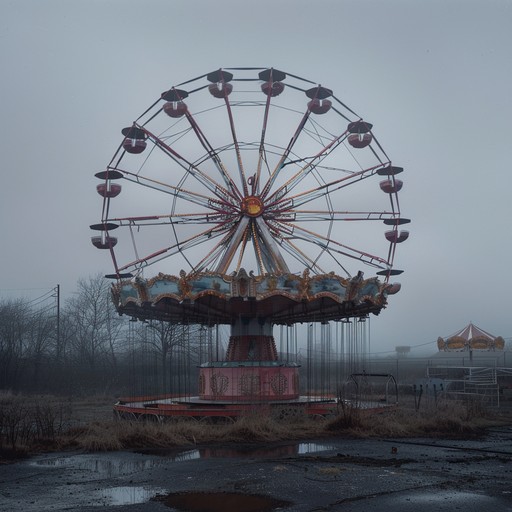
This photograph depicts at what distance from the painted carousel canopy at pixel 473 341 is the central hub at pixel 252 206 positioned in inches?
958

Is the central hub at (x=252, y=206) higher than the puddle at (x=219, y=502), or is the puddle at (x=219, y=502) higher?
the central hub at (x=252, y=206)

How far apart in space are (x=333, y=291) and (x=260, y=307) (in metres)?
2.89

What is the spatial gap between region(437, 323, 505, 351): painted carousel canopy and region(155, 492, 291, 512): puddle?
35.8 m

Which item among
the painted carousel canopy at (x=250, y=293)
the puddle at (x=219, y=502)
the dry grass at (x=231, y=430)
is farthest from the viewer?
the painted carousel canopy at (x=250, y=293)

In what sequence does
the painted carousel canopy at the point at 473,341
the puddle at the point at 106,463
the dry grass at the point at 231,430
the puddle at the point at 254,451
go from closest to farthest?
the puddle at the point at 106,463 → the puddle at the point at 254,451 → the dry grass at the point at 231,430 → the painted carousel canopy at the point at 473,341

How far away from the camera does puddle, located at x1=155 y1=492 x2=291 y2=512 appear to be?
8.76m

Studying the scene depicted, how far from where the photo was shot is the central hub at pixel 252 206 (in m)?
23.4

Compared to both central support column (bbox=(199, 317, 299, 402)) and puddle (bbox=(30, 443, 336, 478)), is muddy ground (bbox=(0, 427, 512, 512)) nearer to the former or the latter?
puddle (bbox=(30, 443, 336, 478))

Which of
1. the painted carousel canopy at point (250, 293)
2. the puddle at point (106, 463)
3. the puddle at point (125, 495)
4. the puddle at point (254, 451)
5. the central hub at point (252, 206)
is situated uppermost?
the central hub at point (252, 206)

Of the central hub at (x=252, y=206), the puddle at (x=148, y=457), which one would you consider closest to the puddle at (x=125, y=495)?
the puddle at (x=148, y=457)

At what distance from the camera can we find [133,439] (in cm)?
1528

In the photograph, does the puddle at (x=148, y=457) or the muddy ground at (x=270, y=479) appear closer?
the muddy ground at (x=270, y=479)

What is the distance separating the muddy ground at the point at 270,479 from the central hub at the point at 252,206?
33.0ft

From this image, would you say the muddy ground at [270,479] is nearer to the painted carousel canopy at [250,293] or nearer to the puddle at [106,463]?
the puddle at [106,463]
